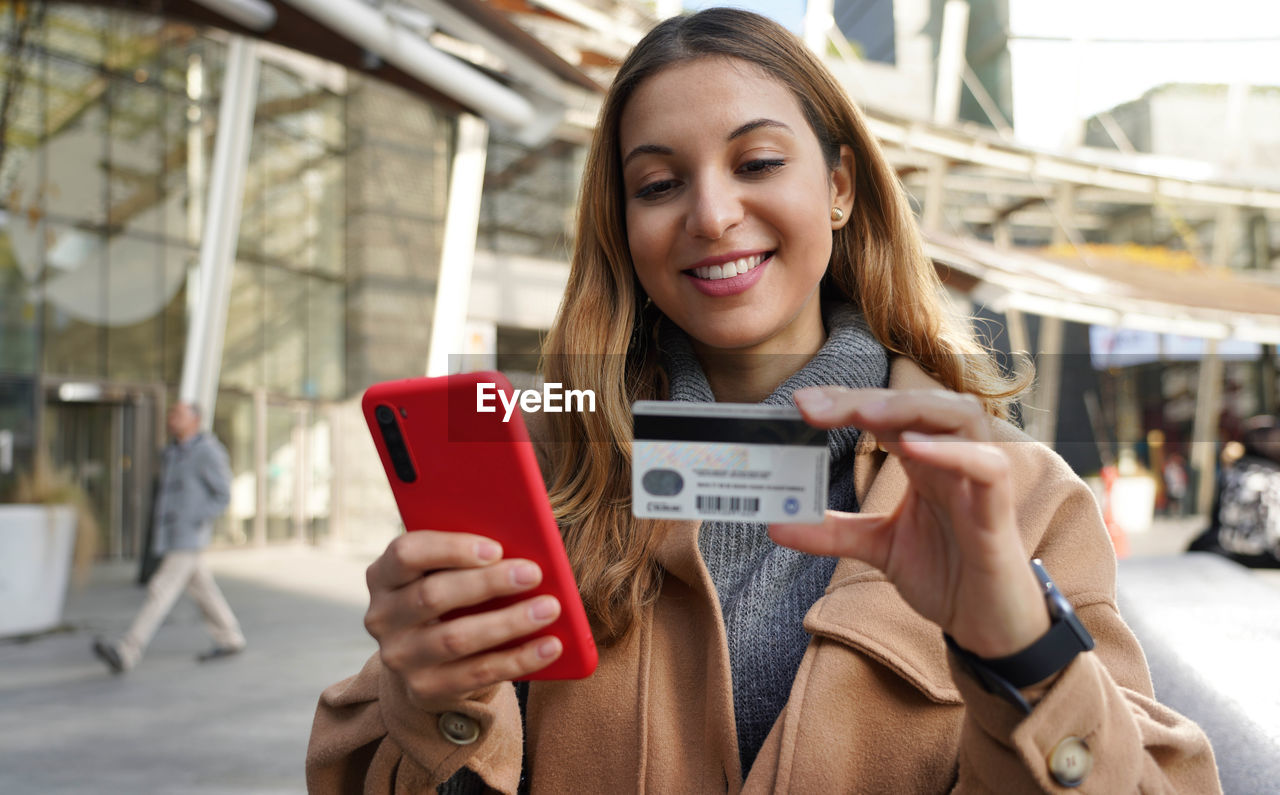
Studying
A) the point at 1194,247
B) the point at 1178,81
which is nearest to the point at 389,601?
the point at 1178,81

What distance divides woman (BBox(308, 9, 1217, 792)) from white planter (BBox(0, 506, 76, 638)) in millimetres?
7882

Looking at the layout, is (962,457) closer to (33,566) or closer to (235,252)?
(33,566)

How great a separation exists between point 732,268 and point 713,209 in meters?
0.12

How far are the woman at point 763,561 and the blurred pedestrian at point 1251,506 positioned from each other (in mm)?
4500

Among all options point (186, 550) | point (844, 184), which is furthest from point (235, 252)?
point (844, 184)

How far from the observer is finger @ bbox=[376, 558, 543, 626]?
108 centimetres

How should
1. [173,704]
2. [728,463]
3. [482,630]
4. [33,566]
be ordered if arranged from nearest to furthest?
[728,463] → [482,630] → [173,704] → [33,566]

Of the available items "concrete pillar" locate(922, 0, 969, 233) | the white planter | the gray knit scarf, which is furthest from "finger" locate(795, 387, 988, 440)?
"concrete pillar" locate(922, 0, 969, 233)

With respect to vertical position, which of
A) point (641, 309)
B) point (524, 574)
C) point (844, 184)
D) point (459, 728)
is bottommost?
point (459, 728)

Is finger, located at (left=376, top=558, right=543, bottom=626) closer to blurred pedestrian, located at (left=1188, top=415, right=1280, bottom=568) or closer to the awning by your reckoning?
blurred pedestrian, located at (left=1188, top=415, right=1280, bottom=568)

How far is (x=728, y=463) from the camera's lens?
3.18 ft

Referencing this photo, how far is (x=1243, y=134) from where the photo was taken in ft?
64.2

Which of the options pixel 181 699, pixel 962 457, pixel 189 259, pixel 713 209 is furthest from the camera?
pixel 189 259

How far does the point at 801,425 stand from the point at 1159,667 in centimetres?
130
